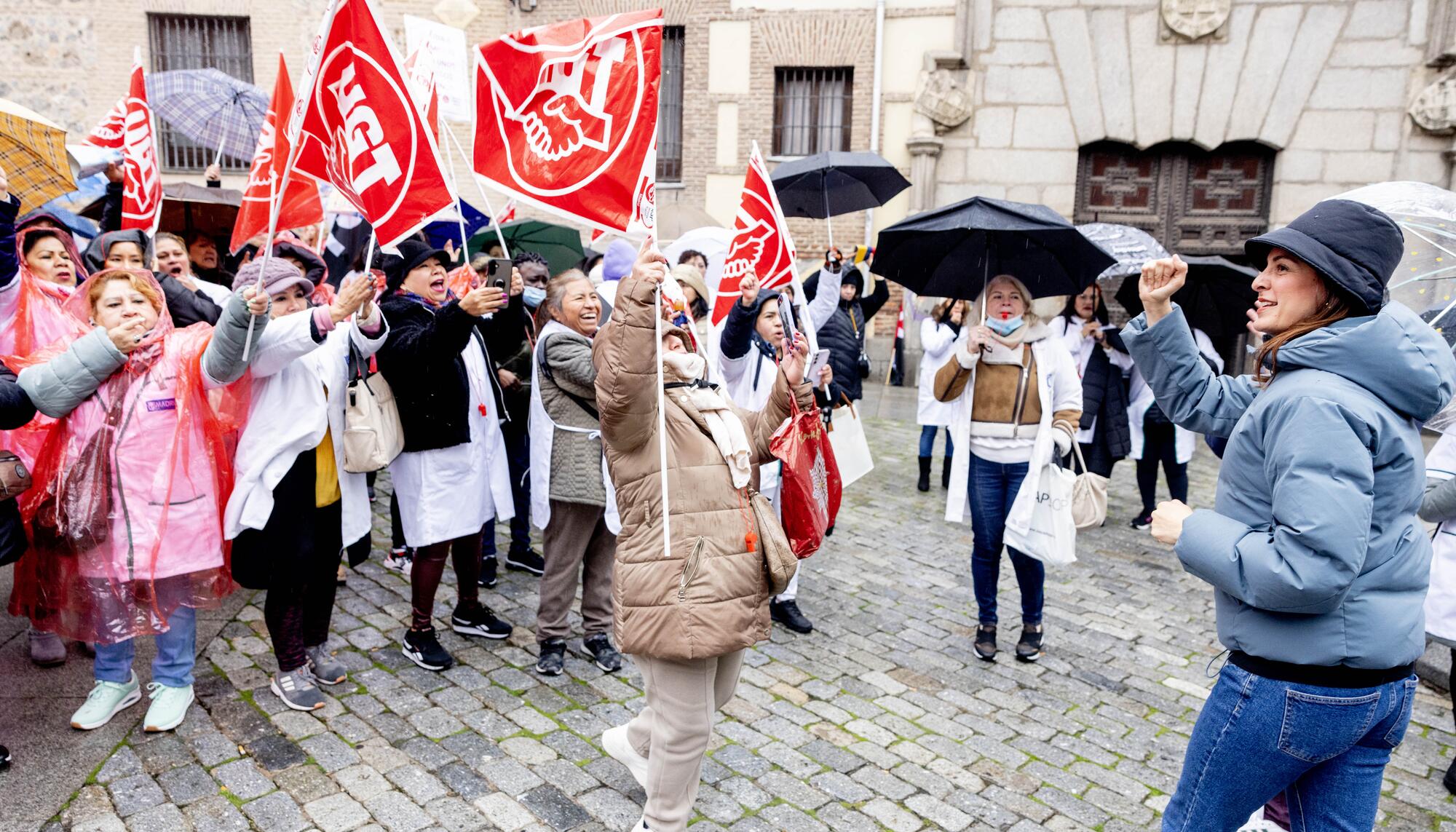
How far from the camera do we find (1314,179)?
12891 millimetres

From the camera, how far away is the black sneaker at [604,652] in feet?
15.1

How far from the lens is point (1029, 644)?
16.3 ft

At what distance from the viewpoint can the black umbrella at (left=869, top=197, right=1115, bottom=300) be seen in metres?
4.91

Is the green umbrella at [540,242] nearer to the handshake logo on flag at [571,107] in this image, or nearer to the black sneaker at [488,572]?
the black sneaker at [488,572]

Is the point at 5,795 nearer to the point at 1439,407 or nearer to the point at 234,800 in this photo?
the point at 234,800

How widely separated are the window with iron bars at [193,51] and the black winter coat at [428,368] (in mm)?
13445

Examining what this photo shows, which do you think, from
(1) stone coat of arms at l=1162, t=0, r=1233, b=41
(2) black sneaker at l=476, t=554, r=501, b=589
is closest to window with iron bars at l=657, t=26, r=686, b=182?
(1) stone coat of arms at l=1162, t=0, r=1233, b=41

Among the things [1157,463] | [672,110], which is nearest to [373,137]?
[1157,463]

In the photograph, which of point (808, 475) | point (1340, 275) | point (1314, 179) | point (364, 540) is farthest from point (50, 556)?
point (1314, 179)

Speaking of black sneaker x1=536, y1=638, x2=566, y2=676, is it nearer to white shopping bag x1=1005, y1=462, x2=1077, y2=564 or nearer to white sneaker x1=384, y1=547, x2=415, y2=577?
white sneaker x1=384, y1=547, x2=415, y2=577

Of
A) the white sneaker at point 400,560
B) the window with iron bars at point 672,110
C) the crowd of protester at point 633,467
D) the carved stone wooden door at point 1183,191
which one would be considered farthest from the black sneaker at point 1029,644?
the window with iron bars at point 672,110

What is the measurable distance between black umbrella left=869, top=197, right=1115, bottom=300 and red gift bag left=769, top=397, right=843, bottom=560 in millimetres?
1962

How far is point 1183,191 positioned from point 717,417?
493 inches

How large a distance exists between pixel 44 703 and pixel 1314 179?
14.5m
